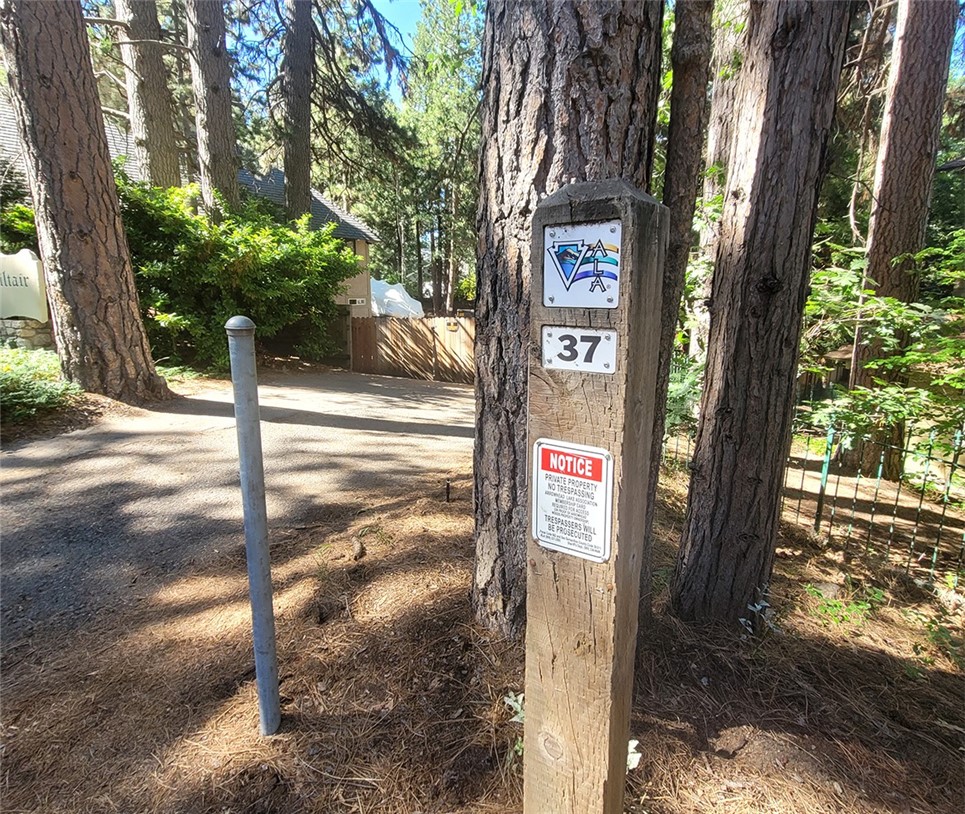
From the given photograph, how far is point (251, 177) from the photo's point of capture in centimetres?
1908

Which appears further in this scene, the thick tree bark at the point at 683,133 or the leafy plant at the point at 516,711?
the thick tree bark at the point at 683,133

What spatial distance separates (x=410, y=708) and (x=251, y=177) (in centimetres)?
2120

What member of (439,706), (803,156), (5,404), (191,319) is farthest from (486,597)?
(191,319)

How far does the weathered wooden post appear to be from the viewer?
3.34 feet

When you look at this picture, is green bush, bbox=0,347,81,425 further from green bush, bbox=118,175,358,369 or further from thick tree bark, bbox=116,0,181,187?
thick tree bark, bbox=116,0,181,187

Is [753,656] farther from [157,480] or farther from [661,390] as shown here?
[157,480]

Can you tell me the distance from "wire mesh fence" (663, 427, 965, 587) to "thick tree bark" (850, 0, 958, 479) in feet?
1.36

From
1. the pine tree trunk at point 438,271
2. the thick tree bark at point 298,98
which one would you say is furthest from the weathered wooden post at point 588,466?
the pine tree trunk at point 438,271

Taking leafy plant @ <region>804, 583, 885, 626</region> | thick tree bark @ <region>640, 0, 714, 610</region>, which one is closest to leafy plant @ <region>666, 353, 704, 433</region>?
leafy plant @ <region>804, 583, 885, 626</region>

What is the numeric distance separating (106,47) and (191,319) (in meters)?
8.06

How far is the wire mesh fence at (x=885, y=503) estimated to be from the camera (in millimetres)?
4016

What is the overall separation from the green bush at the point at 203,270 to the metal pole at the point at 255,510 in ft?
28.5

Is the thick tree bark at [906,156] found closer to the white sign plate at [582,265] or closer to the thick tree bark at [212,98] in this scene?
the white sign plate at [582,265]

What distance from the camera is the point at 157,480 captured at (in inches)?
171
